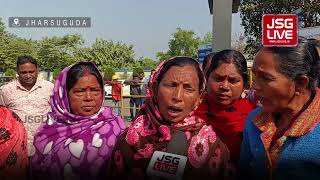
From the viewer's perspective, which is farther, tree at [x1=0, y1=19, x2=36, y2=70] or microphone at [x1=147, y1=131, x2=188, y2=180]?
tree at [x1=0, y1=19, x2=36, y2=70]

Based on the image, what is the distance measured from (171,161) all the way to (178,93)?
0.97 ft

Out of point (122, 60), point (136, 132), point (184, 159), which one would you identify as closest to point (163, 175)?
point (184, 159)

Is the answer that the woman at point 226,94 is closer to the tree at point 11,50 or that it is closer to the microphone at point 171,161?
the microphone at point 171,161

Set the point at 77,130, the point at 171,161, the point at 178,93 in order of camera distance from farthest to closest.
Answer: the point at 77,130 < the point at 178,93 < the point at 171,161

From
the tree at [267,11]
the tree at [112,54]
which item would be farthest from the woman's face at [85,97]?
the tree at [112,54]

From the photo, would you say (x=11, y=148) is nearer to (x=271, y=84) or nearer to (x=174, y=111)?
(x=174, y=111)

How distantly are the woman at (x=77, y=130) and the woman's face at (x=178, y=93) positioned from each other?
0.47 meters

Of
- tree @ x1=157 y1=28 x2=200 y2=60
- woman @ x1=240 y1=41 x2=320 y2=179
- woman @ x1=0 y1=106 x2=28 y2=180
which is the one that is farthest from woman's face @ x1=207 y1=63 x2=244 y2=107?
tree @ x1=157 y1=28 x2=200 y2=60

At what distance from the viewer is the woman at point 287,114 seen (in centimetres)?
167

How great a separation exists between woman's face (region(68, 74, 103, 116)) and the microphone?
0.64 m

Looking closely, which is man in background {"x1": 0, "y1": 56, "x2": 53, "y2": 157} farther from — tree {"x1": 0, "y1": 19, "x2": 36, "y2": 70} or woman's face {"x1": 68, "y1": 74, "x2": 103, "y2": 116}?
tree {"x1": 0, "y1": 19, "x2": 36, "y2": 70}

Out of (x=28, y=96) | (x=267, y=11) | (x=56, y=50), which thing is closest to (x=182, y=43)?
(x=56, y=50)

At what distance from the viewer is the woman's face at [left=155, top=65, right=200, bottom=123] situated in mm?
2025

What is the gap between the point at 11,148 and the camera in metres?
2.22
